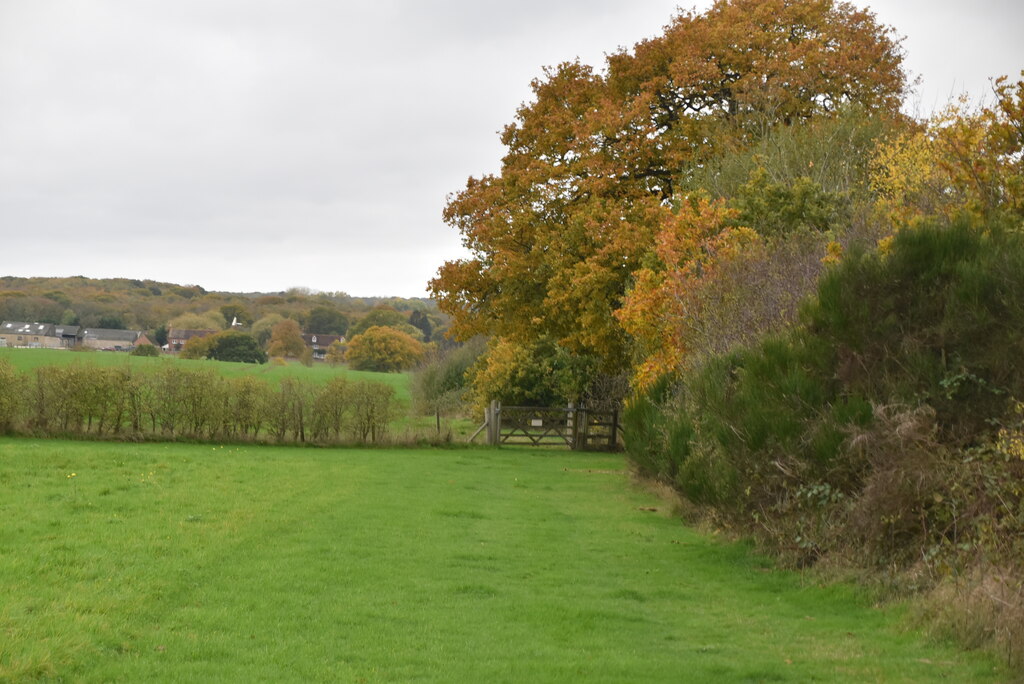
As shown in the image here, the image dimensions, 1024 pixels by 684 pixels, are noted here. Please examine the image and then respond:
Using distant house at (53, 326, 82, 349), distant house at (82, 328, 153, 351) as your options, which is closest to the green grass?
distant house at (82, 328, 153, 351)

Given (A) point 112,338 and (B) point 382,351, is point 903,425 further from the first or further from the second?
(A) point 112,338

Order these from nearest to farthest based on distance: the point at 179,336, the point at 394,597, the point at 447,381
A: the point at 394,597, the point at 447,381, the point at 179,336

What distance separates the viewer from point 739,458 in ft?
44.1

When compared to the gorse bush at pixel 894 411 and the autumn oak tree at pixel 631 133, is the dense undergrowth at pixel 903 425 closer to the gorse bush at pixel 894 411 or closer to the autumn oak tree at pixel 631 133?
the gorse bush at pixel 894 411

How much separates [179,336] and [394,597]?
77348 mm

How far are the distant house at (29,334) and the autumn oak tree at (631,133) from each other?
6141cm

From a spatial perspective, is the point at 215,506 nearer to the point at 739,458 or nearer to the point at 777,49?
the point at 739,458

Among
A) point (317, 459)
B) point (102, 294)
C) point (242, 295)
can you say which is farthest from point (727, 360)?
point (242, 295)

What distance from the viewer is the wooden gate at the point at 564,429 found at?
116ft

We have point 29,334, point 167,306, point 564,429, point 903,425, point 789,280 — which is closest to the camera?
point 903,425

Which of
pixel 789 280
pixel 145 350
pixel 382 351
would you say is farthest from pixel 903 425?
pixel 382 351

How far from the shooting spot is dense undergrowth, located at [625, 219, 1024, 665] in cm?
942

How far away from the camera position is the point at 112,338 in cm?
8356

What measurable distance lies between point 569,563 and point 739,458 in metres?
2.77
